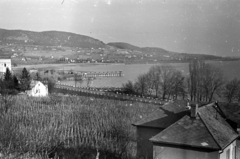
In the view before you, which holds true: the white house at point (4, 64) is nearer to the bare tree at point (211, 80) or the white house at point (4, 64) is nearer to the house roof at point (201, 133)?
the bare tree at point (211, 80)

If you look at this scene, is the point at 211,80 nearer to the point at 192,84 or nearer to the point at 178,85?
the point at 192,84

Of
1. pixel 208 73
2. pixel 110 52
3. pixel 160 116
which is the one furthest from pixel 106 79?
pixel 160 116

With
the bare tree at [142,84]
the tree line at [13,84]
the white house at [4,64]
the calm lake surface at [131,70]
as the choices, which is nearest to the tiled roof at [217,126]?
the calm lake surface at [131,70]

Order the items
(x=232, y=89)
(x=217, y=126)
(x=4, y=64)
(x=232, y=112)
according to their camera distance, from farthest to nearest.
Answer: (x=4, y=64) < (x=232, y=89) < (x=232, y=112) < (x=217, y=126)

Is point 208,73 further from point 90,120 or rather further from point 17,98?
point 17,98

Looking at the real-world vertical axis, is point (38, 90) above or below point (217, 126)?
below

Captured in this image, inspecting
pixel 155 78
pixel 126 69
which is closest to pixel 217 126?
pixel 155 78
